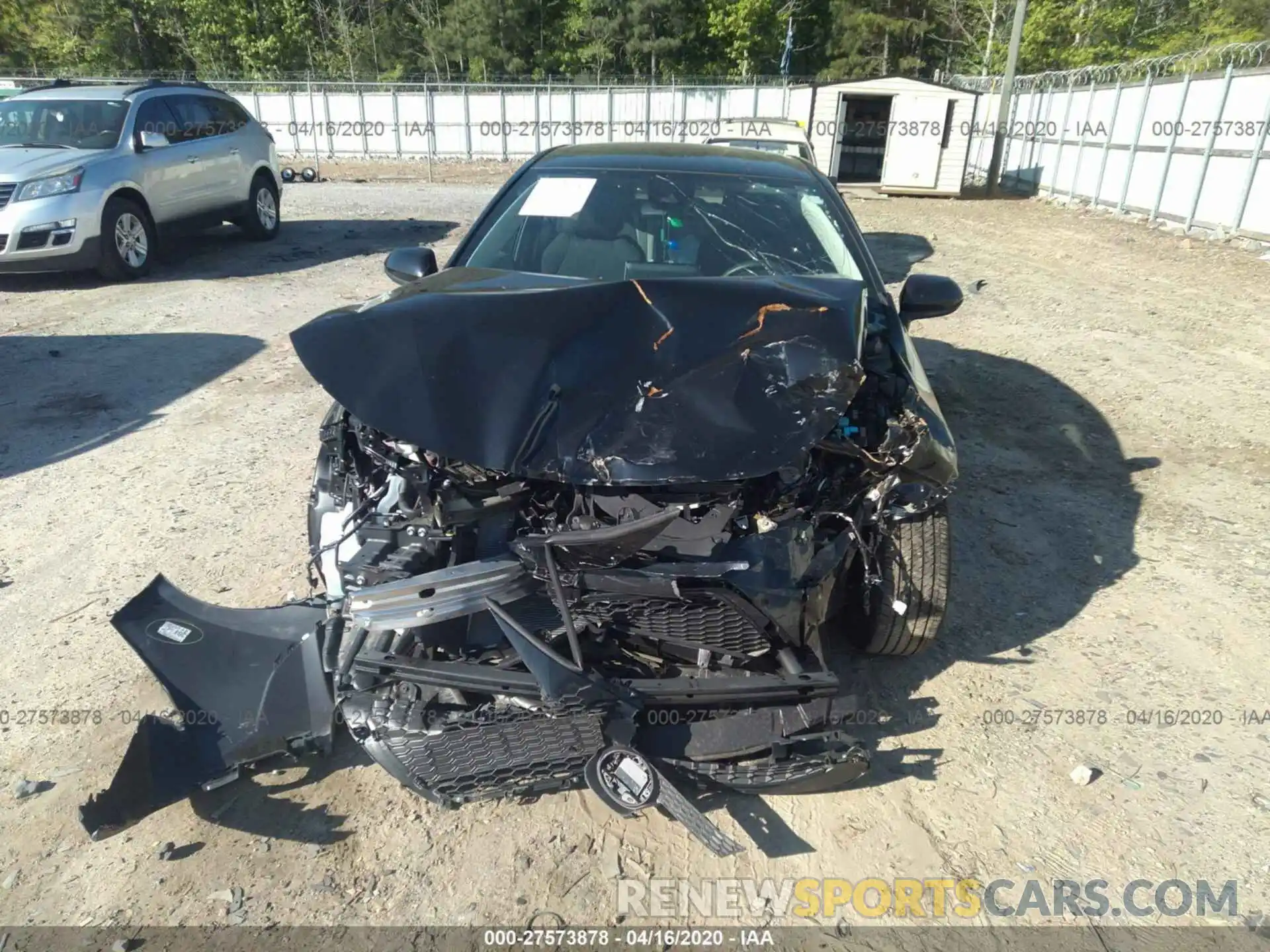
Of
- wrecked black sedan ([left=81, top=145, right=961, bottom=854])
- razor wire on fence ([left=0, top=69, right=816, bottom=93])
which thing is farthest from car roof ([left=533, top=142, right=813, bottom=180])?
razor wire on fence ([left=0, top=69, right=816, bottom=93])

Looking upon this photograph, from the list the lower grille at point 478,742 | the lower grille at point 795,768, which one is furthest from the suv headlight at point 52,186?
the lower grille at point 795,768

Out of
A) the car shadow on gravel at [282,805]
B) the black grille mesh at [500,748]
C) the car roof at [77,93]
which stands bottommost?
the car shadow on gravel at [282,805]

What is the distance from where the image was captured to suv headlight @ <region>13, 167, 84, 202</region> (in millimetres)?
7453

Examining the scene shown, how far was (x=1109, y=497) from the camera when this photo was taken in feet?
14.6

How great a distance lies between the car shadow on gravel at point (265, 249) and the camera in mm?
8664

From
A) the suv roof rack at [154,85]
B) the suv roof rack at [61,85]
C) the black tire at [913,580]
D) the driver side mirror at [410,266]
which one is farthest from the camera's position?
the suv roof rack at [61,85]

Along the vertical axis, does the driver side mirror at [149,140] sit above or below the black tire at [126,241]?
above

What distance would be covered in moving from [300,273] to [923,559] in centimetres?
850

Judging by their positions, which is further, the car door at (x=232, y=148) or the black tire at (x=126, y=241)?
the car door at (x=232, y=148)

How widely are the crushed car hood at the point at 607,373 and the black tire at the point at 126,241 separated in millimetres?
7092

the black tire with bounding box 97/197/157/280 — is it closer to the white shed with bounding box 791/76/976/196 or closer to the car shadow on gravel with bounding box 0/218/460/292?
the car shadow on gravel with bounding box 0/218/460/292

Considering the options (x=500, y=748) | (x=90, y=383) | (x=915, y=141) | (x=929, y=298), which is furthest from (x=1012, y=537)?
(x=915, y=141)

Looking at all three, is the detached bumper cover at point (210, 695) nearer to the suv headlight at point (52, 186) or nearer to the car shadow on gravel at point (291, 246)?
the suv headlight at point (52, 186)

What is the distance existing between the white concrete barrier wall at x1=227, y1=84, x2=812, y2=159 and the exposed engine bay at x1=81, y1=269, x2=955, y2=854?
76.8 ft
